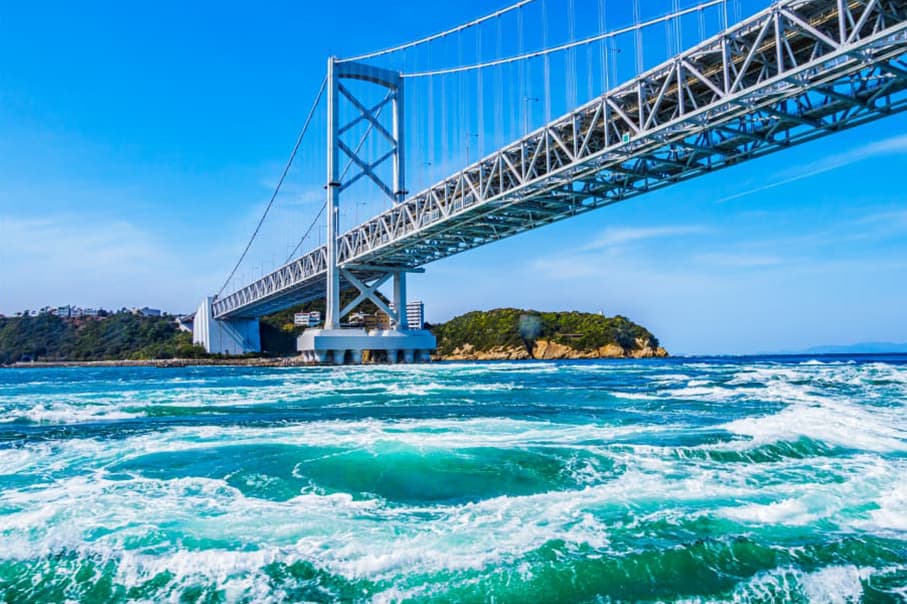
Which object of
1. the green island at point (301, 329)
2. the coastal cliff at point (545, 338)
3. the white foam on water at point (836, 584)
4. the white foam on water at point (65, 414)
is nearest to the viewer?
the white foam on water at point (836, 584)

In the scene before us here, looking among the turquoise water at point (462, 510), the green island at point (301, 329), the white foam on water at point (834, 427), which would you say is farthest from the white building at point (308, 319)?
the white foam on water at point (834, 427)

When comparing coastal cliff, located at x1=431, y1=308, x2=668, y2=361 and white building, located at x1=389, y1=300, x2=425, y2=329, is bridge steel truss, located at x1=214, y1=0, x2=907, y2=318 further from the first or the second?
coastal cliff, located at x1=431, y1=308, x2=668, y2=361

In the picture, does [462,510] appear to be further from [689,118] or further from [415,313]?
[415,313]

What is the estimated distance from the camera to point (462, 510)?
16.2 feet

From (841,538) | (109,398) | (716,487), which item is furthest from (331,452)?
(109,398)

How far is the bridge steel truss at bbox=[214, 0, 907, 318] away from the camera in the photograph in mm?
13609

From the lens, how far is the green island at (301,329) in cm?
7162

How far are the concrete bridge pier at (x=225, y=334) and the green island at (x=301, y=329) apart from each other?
4.29 metres

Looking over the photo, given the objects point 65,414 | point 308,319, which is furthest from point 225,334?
point 65,414

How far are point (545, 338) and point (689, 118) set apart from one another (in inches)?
2388

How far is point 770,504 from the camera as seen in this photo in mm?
4973

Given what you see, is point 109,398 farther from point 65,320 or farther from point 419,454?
point 65,320

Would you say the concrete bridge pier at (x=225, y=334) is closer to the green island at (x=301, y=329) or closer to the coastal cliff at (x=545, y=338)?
the green island at (x=301, y=329)

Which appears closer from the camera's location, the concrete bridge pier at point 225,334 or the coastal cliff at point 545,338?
the concrete bridge pier at point 225,334
